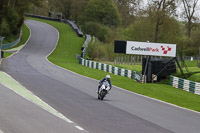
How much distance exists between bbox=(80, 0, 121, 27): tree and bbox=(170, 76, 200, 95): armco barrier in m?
59.2

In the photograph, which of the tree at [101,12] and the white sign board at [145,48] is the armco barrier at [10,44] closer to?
the tree at [101,12]

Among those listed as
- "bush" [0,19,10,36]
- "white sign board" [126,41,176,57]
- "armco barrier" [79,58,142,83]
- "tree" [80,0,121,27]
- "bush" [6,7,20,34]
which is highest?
"tree" [80,0,121,27]

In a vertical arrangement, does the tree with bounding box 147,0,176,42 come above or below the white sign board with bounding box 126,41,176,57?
above

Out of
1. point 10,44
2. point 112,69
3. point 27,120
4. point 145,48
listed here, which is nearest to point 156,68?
point 145,48

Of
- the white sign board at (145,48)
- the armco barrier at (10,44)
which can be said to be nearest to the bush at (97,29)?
the armco barrier at (10,44)

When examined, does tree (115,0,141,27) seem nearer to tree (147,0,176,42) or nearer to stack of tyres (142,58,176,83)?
tree (147,0,176,42)

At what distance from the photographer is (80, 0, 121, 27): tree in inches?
3607

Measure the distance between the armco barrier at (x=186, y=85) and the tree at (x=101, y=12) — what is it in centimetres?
5922

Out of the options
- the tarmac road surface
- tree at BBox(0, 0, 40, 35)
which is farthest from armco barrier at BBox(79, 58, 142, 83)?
tree at BBox(0, 0, 40, 35)

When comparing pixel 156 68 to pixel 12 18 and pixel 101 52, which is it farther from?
pixel 12 18

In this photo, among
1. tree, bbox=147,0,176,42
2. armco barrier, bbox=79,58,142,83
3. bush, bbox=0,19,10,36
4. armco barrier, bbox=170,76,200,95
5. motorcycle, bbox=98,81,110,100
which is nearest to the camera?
motorcycle, bbox=98,81,110,100

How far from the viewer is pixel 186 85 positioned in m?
31.8

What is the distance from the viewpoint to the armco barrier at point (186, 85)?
29.9 metres

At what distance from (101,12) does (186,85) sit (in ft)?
205
